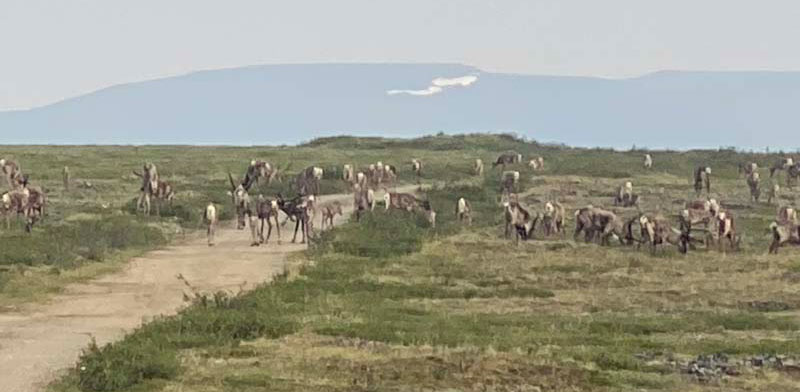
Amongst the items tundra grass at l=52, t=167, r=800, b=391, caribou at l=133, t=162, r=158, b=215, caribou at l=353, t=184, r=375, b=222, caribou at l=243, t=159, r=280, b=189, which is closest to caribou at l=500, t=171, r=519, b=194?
caribou at l=243, t=159, r=280, b=189

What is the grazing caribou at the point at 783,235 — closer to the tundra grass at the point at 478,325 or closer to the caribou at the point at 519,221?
the tundra grass at the point at 478,325

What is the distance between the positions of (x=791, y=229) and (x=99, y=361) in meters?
26.5

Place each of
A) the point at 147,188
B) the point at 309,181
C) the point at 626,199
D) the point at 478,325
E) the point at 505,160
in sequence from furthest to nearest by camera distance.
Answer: the point at 505,160
the point at 309,181
the point at 626,199
the point at 147,188
the point at 478,325

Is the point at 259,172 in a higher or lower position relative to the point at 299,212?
higher

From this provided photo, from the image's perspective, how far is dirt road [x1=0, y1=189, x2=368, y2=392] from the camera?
1973cm

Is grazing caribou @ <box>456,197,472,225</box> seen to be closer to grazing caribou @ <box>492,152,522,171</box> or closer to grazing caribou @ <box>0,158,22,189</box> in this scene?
grazing caribou @ <box>0,158,22,189</box>

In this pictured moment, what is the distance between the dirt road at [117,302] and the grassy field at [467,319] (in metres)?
0.82

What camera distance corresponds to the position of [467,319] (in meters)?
24.8

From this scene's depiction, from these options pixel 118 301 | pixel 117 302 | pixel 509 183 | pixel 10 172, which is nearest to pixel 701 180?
pixel 509 183

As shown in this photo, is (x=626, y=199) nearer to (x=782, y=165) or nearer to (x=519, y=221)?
(x=519, y=221)

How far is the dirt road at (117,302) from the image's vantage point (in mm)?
19734

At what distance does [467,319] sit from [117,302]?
7.22 metres

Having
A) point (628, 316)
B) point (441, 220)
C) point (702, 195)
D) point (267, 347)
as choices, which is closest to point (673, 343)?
point (628, 316)

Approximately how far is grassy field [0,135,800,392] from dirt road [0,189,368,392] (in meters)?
0.82
